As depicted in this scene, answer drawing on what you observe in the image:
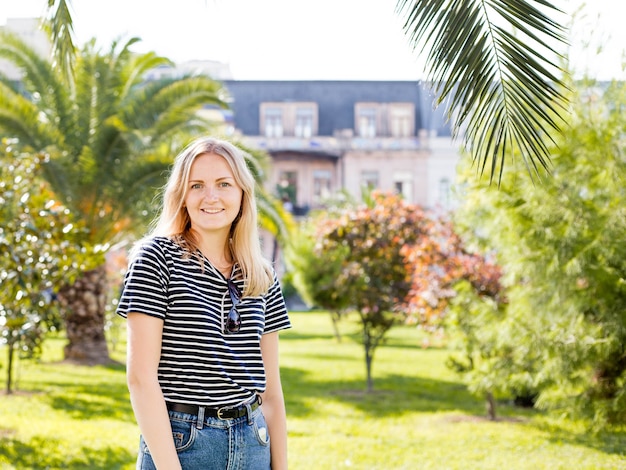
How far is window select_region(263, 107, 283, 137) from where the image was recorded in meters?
40.4

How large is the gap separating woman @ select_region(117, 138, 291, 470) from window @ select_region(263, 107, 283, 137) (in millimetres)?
37771

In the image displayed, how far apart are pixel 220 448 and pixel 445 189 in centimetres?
3764

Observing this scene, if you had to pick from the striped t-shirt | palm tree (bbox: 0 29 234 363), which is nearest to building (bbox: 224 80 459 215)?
palm tree (bbox: 0 29 234 363)

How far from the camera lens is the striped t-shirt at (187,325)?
8.48 ft

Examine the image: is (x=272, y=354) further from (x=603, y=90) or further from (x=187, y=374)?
(x=603, y=90)

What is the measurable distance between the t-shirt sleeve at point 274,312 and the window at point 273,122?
37706 millimetres

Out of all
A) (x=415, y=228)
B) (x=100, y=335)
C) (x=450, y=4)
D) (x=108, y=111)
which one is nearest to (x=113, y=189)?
(x=108, y=111)

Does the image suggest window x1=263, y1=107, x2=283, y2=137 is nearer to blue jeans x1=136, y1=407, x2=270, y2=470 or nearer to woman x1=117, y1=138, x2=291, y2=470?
woman x1=117, y1=138, x2=291, y2=470

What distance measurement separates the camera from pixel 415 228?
13.4 m

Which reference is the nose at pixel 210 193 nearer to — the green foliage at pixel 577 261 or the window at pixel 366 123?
the green foliage at pixel 577 261

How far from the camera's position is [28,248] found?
329 inches

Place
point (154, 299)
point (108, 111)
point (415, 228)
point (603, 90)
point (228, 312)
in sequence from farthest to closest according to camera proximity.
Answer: point (108, 111), point (415, 228), point (603, 90), point (228, 312), point (154, 299)

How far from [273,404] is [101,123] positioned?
1215 cm

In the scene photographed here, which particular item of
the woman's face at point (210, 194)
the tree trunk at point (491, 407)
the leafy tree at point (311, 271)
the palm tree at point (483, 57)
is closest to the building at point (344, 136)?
Answer: the leafy tree at point (311, 271)
